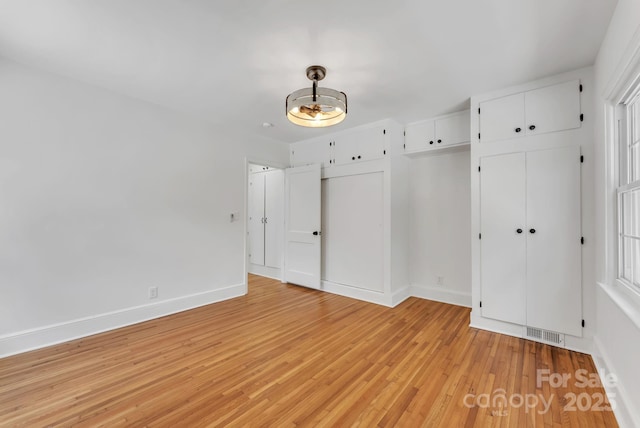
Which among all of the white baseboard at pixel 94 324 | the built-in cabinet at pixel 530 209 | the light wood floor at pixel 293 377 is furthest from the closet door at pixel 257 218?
the built-in cabinet at pixel 530 209

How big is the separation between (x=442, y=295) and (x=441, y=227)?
0.97m

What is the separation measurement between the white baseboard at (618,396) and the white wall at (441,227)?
154 centimetres

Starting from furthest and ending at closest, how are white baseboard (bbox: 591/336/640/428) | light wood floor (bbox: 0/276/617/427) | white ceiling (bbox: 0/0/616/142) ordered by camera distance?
white ceiling (bbox: 0/0/616/142)
light wood floor (bbox: 0/276/617/427)
white baseboard (bbox: 591/336/640/428)

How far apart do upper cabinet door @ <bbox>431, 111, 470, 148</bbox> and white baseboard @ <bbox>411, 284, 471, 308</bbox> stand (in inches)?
80.1

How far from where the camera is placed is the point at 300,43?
82.4 inches

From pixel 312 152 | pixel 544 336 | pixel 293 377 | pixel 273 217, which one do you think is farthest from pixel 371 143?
pixel 293 377

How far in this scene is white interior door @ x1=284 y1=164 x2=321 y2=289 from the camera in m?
4.41

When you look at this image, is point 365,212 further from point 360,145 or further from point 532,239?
point 532,239

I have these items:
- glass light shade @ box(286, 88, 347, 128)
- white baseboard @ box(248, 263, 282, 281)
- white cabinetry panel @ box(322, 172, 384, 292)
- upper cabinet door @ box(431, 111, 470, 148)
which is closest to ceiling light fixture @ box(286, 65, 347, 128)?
glass light shade @ box(286, 88, 347, 128)

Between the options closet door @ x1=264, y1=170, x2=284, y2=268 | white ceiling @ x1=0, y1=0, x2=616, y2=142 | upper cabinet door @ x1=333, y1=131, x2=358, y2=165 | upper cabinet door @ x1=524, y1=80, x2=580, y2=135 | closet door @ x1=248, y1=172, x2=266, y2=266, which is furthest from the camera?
closet door @ x1=248, y1=172, x2=266, y2=266

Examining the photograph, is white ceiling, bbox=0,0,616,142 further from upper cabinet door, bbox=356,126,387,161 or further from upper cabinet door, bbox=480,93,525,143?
upper cabinet door, bbox=356,126,387,161

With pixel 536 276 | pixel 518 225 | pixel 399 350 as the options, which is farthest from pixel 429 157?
pixel 399 350

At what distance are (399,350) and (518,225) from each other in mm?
1725

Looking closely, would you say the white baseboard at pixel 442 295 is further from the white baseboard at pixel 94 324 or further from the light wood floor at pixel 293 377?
the white baseboard at pixel 94 324
